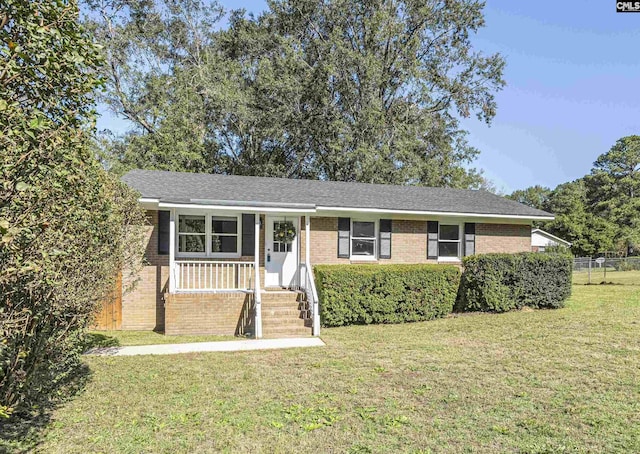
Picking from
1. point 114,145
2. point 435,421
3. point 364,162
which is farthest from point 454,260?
point 114,145

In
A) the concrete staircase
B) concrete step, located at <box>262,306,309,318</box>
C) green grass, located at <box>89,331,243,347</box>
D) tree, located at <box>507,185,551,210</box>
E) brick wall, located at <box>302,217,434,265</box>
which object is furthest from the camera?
tree, located at <box>507,185,551,210</box>

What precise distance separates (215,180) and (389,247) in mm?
6375

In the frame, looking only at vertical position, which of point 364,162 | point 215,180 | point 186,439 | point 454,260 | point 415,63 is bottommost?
point 186,439

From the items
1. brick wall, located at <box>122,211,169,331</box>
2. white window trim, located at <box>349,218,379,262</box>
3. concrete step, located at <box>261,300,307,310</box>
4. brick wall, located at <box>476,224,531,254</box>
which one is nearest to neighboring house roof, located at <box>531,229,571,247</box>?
brick wall, located at <box>476,224,531,254</box>

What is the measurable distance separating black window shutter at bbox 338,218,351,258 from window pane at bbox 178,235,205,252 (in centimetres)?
422

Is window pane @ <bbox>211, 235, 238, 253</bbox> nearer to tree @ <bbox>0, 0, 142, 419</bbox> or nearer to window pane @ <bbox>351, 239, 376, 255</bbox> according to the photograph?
window pane @ <bbox>351, 239, 376, 255</bbox>

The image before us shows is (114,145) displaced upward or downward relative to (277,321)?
upward

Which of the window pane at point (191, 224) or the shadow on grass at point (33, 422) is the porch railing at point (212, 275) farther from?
the shadow on grass at point (33, 422)

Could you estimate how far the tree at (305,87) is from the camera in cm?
2183

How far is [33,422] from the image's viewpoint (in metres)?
4.74

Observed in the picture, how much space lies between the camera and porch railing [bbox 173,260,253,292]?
1073 centimetres

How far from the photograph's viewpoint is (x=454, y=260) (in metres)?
14.3

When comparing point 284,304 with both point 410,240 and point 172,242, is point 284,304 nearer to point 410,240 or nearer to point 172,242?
point 172,242

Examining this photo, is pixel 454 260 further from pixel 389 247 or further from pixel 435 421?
pixel 435 421
